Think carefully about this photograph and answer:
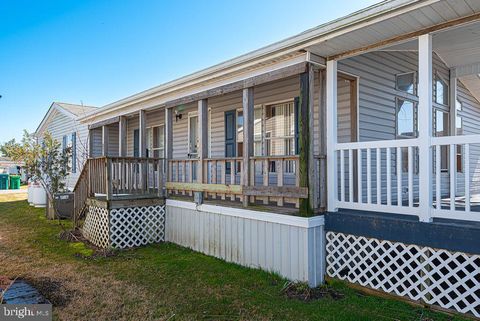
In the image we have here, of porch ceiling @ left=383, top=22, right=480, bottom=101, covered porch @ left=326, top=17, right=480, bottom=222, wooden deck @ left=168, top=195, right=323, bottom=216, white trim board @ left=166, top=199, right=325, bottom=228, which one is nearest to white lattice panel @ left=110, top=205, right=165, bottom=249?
white trim board @ left=166, top=199, right=325, bottom=228

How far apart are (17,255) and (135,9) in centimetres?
1135

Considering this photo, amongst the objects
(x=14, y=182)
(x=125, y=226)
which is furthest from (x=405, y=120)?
(x=14, y=182)

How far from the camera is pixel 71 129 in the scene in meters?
14.8

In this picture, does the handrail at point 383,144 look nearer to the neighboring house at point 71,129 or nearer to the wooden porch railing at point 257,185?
the wooden porch railing at point 257,185

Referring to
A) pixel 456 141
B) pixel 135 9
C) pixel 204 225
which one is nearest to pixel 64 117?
pixel 135 9

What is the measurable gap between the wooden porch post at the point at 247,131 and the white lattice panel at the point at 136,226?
112 inches

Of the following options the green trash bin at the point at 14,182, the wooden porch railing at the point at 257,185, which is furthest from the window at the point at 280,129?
the green trash bin at the point at 14,182

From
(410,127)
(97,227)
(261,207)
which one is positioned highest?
(410,127)

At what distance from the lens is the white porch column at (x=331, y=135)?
4.80 m

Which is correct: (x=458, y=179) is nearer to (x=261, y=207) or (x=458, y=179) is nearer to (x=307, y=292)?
(x=261, y=207)

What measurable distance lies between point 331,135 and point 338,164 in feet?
4.08

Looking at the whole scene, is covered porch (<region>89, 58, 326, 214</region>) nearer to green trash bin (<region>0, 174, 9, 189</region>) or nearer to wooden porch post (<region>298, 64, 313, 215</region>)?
wooden porch post (<region>298, 64, 313, 215</region>)

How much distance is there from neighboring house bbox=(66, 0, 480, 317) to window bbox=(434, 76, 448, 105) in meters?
0.05

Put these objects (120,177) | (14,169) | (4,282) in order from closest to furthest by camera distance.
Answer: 1. (4,282)
2. (120,177)
3. (14,169)
